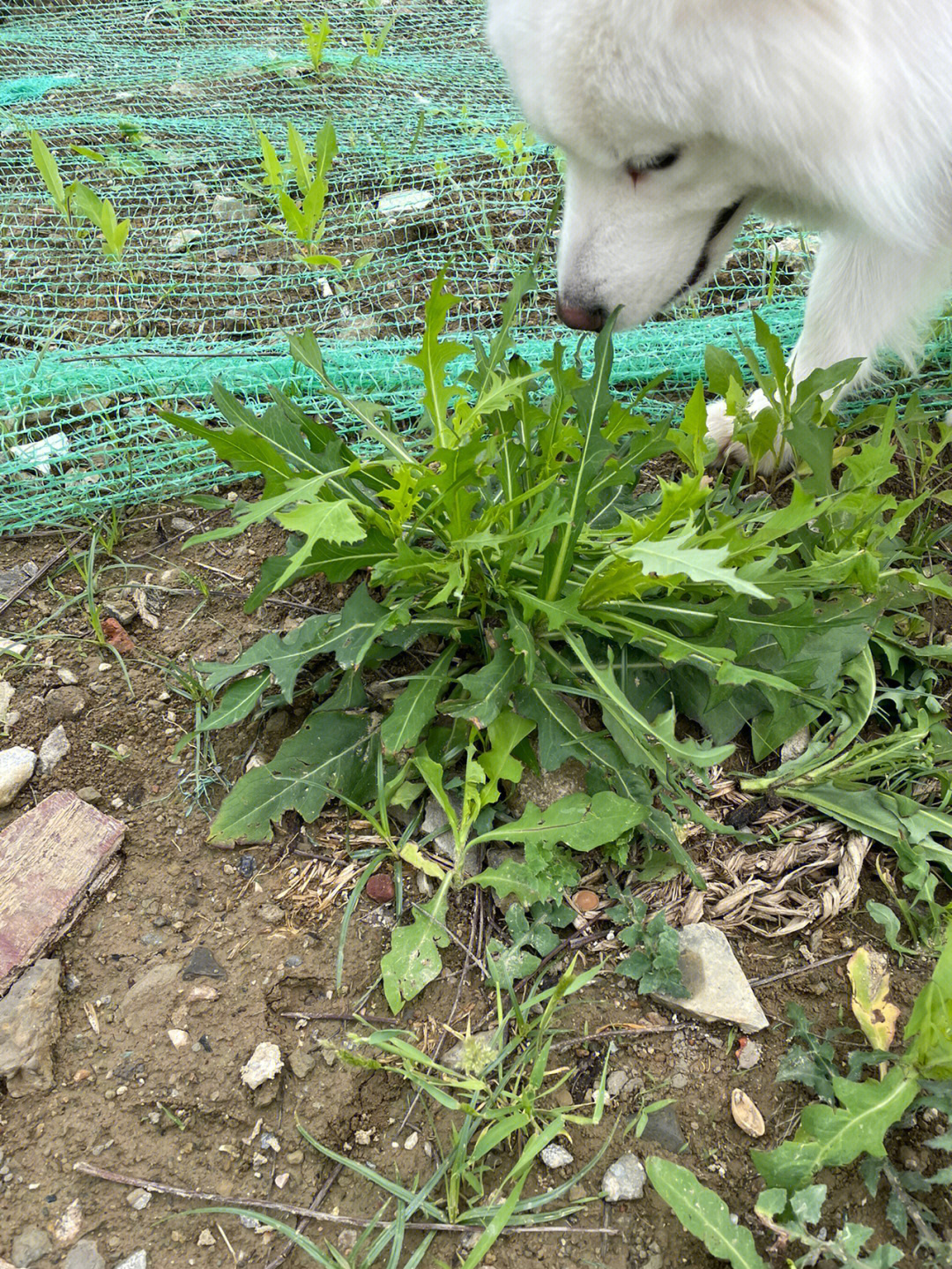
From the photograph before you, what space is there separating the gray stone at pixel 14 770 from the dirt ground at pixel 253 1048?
3 centimetres

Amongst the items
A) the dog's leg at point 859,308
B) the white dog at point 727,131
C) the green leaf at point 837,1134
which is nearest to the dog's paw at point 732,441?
the dog's leg at point 859,308

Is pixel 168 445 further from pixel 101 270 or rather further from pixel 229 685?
pixel 101 270

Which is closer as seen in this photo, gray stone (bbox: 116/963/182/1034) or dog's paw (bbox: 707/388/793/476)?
gray stone (bbox: 116/963/182/1034)

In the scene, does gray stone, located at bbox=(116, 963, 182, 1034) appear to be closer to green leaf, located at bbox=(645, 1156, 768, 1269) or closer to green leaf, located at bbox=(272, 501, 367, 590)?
green leaf, located at bbox=(272, 501, 367, 590)

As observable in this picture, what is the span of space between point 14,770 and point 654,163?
5.60 ft

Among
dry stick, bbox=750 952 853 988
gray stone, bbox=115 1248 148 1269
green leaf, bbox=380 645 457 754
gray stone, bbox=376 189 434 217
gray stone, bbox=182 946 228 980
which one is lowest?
gray stone, bbox=115 1248 148 1269

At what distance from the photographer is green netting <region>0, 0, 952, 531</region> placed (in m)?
2.38

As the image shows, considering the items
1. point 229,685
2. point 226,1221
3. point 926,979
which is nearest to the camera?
point 226,1221

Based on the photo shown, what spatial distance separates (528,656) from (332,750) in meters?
0.43

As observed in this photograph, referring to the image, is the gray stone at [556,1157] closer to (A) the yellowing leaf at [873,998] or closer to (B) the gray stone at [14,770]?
(A) the yellowing leaf at [873,998]

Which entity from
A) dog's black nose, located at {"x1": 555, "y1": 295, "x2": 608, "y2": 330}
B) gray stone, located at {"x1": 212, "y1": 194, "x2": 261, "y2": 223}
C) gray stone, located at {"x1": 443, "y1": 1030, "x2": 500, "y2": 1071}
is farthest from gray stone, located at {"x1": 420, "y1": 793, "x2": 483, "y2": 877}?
gray stone, located at {"x1": 212, "y1": 194, "x2": 261, "y2": 223}

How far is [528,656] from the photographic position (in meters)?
1.50

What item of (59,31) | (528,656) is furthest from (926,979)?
(59,31)

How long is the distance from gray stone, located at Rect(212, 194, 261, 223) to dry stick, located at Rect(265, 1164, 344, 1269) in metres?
3.09
